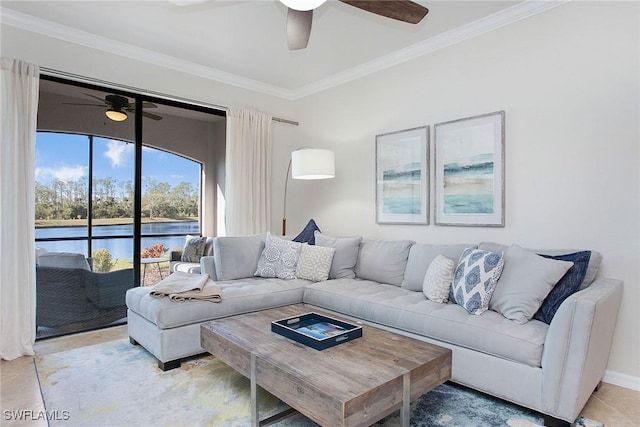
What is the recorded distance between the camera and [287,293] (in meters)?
3.19

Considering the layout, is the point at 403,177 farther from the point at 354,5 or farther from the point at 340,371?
the point at 340,371

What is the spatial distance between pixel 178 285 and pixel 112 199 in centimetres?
149

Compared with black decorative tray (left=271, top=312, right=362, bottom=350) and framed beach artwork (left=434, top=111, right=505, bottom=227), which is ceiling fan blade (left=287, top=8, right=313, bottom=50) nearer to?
framed beach artwork (left=434, top=111, right=505, bottom=227)

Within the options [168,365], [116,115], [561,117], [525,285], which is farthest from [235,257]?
[561,117]

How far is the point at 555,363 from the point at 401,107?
2.72 metres

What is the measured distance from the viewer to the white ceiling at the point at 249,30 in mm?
2906

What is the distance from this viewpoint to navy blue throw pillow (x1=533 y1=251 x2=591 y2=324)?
2.15m

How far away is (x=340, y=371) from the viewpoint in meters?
1.61

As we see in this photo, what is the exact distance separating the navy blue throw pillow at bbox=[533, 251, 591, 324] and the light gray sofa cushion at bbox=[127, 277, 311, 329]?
74.0 inches

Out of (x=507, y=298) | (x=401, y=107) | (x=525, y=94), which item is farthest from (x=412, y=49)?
(x=507, y=298)

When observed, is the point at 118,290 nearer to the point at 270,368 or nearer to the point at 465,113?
the point at 270,368

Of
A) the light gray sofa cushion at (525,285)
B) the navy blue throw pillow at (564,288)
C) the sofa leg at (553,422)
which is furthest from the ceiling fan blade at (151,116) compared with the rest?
the sofa leg at (553,422)

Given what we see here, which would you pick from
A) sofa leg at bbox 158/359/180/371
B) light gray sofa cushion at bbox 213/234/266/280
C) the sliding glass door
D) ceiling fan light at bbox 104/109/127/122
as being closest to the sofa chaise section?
sofa leg at bbox 158/359/180/371

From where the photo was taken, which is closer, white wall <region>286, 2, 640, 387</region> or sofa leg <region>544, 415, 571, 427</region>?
sofa leg <region>544, 415, 571, 427</region>
